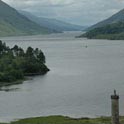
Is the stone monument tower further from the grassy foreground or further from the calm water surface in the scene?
the calm water surface

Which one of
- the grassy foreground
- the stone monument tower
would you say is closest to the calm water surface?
the grassy foreground

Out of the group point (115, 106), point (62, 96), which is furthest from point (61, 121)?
point (115, 106)

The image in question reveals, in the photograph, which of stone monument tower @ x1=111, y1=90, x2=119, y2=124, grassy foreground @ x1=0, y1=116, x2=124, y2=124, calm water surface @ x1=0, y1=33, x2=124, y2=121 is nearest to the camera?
stone monument tower @ x1=111, y1=90, x2=119, y2=124

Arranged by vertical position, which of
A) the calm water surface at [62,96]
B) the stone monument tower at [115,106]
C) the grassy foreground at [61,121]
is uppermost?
the stone monument tower at [115,106]

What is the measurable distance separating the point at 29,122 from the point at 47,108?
2874 centimetres

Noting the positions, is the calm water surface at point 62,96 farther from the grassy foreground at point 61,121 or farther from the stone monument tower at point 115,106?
the stone monument tower at point 115,106

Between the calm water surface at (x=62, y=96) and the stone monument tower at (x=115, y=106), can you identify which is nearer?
the stone monument tower at (x=115, y=106)

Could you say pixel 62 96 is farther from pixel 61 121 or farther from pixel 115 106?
pixel 115 106

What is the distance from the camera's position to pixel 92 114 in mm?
103875

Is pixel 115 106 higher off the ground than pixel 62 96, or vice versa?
pixel 115 106

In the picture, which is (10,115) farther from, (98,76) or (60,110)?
(98,76)

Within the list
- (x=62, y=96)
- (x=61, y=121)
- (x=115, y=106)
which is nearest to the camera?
(x=115, y=106)

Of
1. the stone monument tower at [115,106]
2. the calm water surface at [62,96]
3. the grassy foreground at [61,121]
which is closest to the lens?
the stone monument tower at [115,106]

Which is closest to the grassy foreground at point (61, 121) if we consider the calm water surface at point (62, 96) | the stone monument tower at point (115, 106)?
the calm water surface at point (62, 96)
